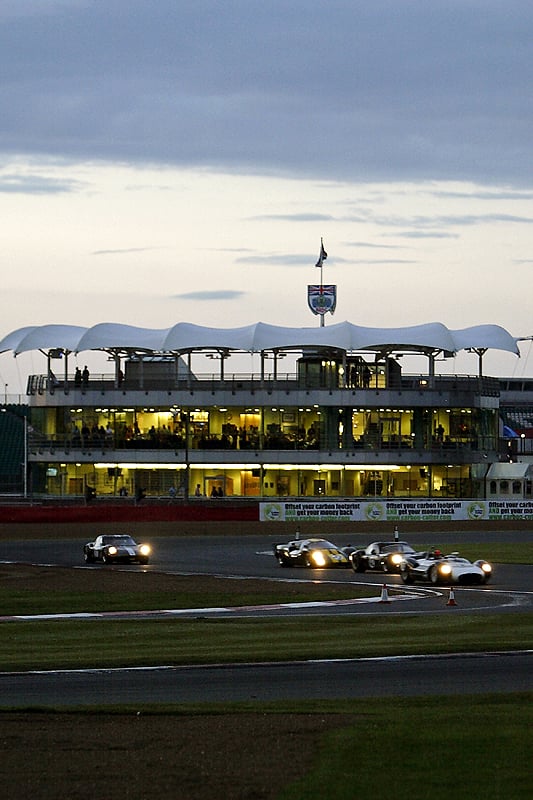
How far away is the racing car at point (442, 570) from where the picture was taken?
4403cm

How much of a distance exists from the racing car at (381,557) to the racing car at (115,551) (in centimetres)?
957

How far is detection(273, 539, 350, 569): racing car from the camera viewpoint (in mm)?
54312

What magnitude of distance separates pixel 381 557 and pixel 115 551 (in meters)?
11.9

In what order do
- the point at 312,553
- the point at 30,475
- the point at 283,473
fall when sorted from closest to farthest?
the point at 312,553 < the point at 283,473 < the point at 30,475

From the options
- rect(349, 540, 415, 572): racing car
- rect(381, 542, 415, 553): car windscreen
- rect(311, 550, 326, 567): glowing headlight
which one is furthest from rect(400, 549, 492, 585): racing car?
rect(311, 550, 326, 567): glowing headlight

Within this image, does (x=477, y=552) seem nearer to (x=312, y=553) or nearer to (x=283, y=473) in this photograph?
(x=312, y=553)

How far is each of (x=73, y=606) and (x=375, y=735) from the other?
76.3ft

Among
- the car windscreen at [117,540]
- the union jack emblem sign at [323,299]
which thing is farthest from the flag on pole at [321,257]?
the car windscreen at [117,540]

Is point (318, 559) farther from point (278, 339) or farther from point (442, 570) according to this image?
point (278, 339)

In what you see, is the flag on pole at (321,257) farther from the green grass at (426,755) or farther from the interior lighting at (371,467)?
the green grass at (426,755)

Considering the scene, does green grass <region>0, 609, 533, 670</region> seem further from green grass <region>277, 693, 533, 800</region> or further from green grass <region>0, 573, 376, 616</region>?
green grass <region>277, 693, 533, 800</region>

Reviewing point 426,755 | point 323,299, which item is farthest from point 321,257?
point 426,755

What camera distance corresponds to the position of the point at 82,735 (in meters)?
16.2

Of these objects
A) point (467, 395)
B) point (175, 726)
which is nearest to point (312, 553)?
point (175, 726)
